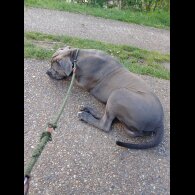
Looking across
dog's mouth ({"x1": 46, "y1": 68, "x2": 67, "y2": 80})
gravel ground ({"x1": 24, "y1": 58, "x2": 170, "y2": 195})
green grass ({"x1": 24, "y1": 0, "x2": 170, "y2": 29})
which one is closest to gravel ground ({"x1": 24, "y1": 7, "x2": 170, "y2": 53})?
green grass ({"x1": 24, "y1": 0, "x2": 170, "y2": 29})

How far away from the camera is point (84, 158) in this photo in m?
3.61

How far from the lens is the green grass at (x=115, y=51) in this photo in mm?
5625

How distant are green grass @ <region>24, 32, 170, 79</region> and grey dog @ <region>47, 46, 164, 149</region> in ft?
2.99

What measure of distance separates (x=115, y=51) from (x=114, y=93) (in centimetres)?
216

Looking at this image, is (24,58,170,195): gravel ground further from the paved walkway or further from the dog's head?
the dog's head

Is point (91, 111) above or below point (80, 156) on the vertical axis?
above

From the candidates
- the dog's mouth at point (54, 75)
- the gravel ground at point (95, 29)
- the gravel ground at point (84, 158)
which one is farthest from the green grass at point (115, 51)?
the gravel ground at point (84, 158)

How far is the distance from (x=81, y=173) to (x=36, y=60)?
2.46 m

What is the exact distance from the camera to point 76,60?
15.2 ft

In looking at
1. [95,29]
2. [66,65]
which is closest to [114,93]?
[66,65]

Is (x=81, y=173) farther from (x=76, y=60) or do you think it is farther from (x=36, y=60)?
(x=36, y=60)

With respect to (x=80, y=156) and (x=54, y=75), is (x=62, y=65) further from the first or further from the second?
(x=80, y=156)

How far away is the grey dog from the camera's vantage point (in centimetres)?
390
